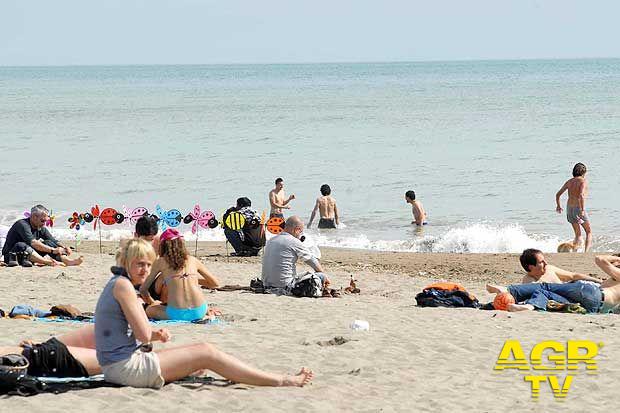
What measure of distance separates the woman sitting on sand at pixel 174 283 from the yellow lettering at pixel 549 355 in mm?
2761

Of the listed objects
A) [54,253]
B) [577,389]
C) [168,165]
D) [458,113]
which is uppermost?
[458,113]

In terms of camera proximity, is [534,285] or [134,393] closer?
[134,393]

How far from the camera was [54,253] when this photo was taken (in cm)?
1259

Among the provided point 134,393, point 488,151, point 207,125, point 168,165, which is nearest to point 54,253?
point 134,393

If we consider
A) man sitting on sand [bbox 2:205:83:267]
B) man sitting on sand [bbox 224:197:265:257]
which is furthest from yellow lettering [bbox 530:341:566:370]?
man sitting on sand [bbox 224:197:265:257]

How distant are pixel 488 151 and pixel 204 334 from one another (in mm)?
25918

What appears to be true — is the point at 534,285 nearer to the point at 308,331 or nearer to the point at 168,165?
the point at 308,331

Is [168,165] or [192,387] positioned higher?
[168,165]

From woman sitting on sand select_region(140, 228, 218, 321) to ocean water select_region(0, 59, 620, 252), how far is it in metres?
8.58

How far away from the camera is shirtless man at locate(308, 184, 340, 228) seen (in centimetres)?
1886

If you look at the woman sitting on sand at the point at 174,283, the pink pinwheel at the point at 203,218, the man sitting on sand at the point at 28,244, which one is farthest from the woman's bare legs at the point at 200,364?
the pink pinwheel at the point at 203,218

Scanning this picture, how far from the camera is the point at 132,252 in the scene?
6.05 m

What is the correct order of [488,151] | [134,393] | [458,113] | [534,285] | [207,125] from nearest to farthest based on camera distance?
[134,393] → [534,285] → [488,151] → [207,125] → [458,113]

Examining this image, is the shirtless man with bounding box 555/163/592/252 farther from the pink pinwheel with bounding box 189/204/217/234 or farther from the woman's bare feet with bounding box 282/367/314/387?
the woman's bare feet with bounding box 282/367/314/387
